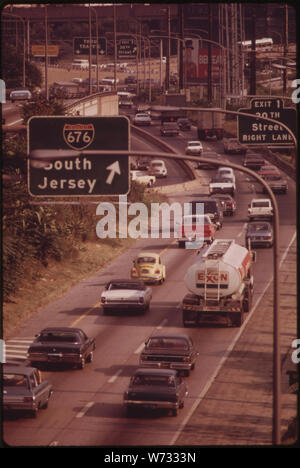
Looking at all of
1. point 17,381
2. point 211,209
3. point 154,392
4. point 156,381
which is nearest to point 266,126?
point 156,381

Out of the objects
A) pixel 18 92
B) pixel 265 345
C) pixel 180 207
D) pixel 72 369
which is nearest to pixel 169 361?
pixel 72 369

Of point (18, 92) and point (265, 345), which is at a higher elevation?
point (18, 92)

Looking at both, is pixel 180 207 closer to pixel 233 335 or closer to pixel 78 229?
pixel 78 229

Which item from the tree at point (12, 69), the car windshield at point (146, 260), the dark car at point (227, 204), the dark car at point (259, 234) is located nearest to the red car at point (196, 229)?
the dark car at point (259, 234)

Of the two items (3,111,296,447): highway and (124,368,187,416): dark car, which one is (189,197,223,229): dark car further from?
(124,368,187,416): dark car

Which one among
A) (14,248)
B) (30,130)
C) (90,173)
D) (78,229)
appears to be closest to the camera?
(90,173)

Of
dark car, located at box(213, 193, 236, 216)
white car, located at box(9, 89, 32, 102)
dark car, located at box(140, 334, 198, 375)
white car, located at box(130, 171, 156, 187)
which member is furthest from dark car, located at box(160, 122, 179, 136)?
dark car, located at box(140, 334, 198, 375)
